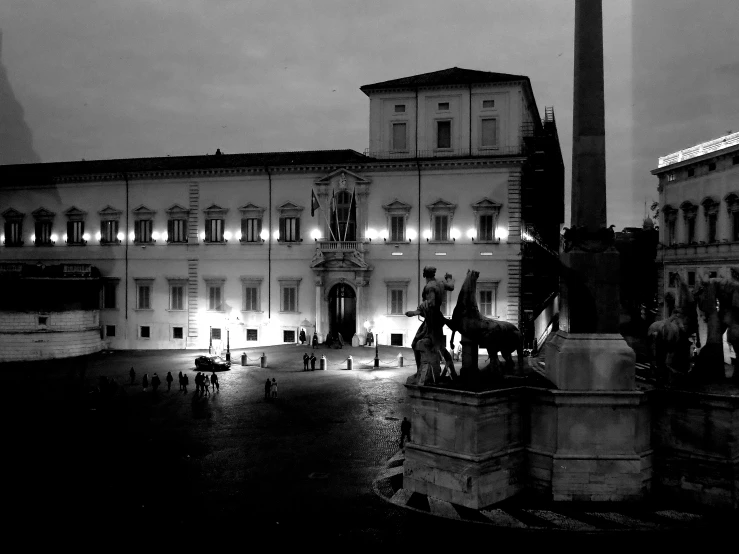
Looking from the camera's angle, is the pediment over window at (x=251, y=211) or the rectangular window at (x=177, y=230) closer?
the pediment over window at (x=251, y=211)

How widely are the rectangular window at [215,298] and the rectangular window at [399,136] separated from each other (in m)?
14.3

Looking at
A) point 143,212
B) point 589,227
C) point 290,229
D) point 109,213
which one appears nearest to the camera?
point 589,227

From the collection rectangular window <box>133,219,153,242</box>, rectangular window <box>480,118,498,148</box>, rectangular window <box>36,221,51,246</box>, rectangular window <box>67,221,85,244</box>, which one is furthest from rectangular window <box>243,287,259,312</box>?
rectangular window <box>480,118,498,148</box>

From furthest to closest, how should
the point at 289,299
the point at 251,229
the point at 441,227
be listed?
the point at 251,229, the point at 289,299, the point at 441,227

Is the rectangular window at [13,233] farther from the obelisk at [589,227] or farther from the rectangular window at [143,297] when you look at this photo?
the obelisk at [589,227]

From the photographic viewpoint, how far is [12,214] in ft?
152

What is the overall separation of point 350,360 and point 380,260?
8526mm

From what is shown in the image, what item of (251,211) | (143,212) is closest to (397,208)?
(251,211)

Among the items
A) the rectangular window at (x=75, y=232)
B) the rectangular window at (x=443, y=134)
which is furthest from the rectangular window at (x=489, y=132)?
the rectangular window at (x=75, y=232)

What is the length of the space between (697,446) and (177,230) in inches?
1422

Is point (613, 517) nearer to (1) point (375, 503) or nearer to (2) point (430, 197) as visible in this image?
(1) point (375, 503)

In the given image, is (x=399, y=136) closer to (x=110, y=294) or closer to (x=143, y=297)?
(x=143, y=297)

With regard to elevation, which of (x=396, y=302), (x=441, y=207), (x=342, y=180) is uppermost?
(x=342, y=180)

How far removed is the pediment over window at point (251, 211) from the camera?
1608 inches
